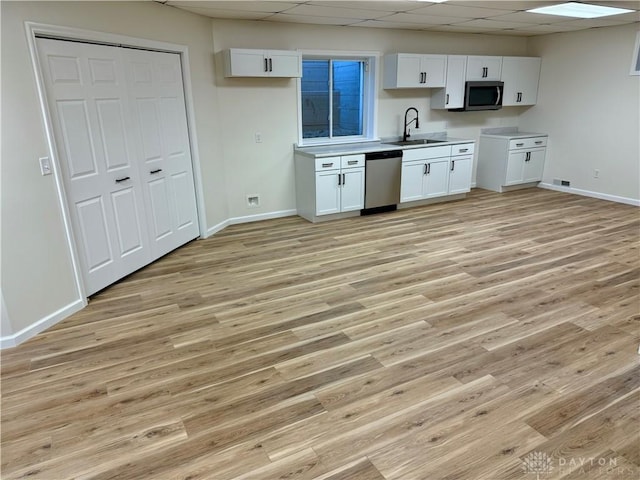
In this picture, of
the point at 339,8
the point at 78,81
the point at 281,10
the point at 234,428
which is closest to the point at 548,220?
the point at 339,8

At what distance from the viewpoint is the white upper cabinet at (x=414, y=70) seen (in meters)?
5.74

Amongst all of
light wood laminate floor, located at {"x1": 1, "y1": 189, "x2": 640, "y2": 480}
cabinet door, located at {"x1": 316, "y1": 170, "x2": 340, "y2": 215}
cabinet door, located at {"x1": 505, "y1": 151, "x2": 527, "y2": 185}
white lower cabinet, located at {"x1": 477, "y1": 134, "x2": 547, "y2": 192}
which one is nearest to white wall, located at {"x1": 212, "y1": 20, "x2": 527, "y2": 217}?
cabinet door, located at {"x1": 316, "y1": 170, "x2": 340, "y2": 215}

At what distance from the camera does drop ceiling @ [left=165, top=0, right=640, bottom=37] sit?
4168mm

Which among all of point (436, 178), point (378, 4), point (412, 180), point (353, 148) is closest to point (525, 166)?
point (436, 178)

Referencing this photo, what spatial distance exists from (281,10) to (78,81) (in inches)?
84.8

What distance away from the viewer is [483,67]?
640cm

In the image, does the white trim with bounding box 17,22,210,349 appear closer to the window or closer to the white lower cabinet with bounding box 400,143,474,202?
the window

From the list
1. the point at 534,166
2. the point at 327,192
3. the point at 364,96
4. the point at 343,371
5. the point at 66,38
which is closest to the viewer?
the point at 343,371

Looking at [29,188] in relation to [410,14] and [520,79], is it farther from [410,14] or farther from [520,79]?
[520,79]

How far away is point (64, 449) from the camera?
2.02 metres

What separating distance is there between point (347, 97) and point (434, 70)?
1.28 metres

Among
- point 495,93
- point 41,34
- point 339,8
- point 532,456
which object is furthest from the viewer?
point 495,93

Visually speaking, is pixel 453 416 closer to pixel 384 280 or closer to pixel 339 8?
pixel 384 280

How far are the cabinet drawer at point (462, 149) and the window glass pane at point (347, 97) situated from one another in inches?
54.8
